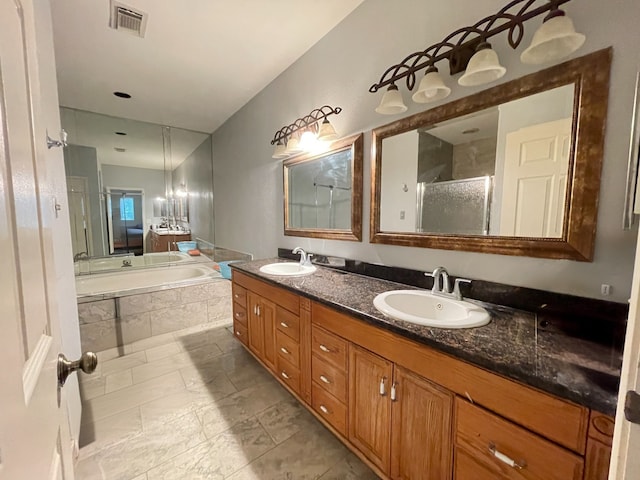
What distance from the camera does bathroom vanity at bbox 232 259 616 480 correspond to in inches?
27.1

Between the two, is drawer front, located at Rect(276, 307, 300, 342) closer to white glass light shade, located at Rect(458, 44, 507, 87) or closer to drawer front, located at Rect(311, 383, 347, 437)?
drawer front, located at Rect(311, 383, 347, 437)

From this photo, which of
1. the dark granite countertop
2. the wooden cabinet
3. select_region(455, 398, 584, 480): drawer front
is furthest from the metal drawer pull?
the wooden cabinet

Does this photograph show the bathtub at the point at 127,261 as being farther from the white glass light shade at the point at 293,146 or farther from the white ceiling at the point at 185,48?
the white glass light shade at the point at 293,146

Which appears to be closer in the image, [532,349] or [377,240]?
[532,349]

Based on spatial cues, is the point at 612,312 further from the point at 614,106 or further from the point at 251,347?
the point at 251,347

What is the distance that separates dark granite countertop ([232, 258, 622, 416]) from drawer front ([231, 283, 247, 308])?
120 cm

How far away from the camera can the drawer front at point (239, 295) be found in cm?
228

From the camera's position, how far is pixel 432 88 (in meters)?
1.26

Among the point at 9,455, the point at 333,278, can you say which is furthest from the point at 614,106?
the point at 9,455

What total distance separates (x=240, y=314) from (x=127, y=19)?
2.38 metres

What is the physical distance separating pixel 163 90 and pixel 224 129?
100cm

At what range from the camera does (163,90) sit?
2742 mm

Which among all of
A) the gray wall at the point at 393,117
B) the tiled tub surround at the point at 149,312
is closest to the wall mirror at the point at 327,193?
the gray wall at the point at 393,117

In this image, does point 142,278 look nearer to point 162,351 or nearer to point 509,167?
point 162,351
